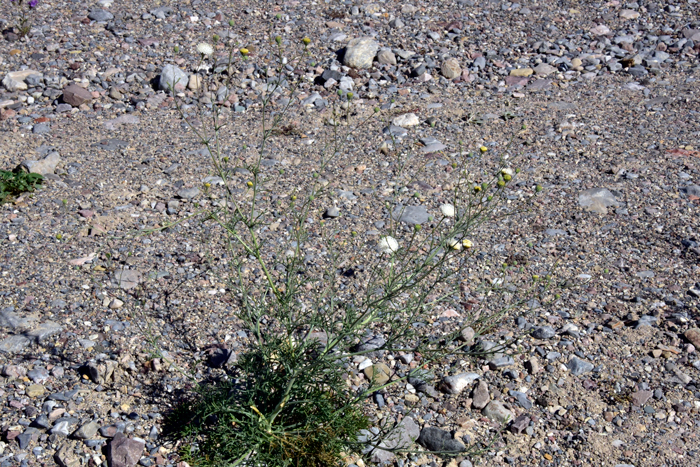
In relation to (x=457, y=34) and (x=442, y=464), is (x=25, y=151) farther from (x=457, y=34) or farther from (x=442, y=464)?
(x=457, y=34)

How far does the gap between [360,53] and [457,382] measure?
393 cm

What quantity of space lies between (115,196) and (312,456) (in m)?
2.57

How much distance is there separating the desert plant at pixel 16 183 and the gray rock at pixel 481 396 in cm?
323

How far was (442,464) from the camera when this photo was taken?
9.23 feet

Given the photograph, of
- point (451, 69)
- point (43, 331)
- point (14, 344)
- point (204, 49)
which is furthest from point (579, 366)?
point (451, 69)

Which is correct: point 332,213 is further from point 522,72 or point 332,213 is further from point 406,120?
point 522,72

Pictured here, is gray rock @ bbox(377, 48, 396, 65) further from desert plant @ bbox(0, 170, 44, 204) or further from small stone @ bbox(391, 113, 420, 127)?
desert plant @ bbox(0, 170, 44, 204)

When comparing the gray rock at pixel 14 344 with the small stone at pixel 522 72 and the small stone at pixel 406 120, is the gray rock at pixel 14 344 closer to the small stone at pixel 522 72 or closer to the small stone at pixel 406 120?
the small stone at pixel 406 120

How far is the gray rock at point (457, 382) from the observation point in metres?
3.14

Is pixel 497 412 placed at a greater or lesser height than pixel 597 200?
lesser

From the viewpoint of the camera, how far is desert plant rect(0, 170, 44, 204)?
4.29 meters

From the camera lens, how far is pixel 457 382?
3152 mm

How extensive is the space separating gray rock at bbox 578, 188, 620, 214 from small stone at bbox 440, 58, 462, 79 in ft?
6.83

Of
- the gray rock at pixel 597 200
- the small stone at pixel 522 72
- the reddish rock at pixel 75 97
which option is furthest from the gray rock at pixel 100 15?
the gray rock at pixel 597 200
